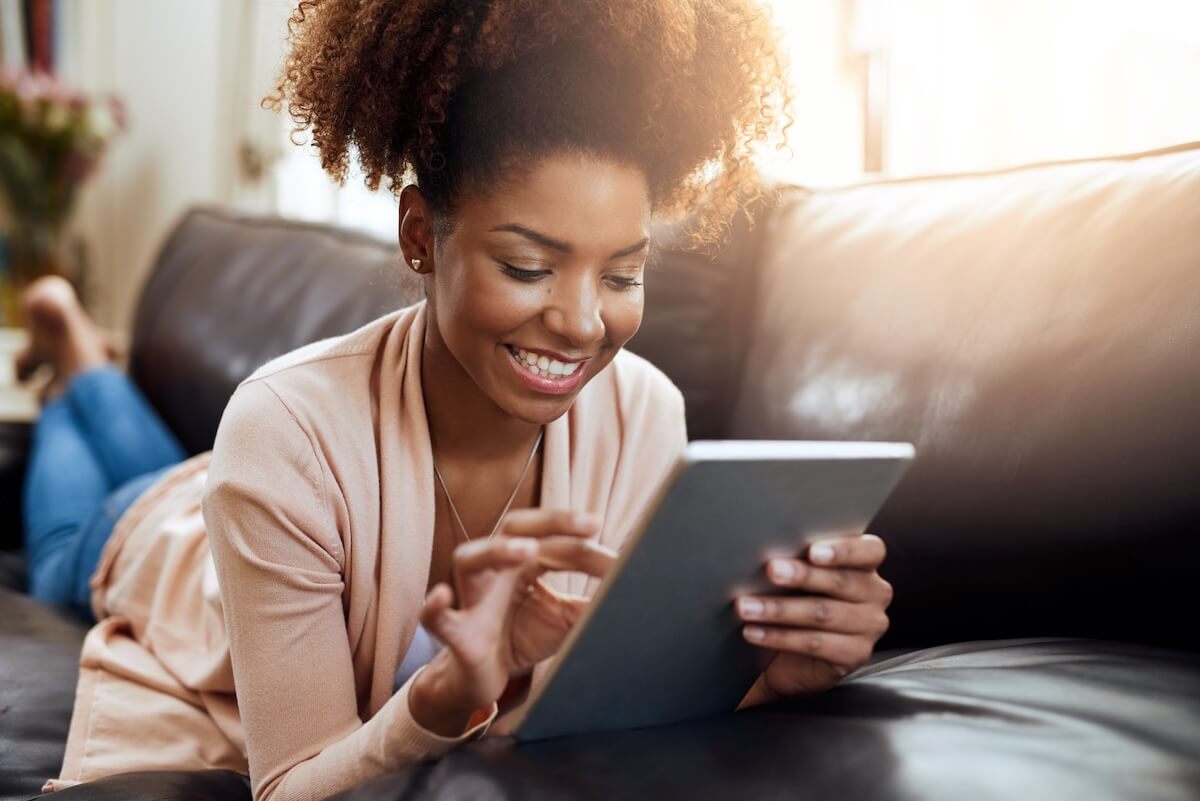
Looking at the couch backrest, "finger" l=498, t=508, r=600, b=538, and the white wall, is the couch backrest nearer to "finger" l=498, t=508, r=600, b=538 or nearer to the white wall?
"finger" l=498, t=508, r=600, b=538

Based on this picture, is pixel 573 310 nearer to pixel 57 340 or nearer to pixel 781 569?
pixel 781 569

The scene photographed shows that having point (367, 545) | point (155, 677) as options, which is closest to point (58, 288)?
point (155, 677)

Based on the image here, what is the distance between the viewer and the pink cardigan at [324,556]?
90 cm

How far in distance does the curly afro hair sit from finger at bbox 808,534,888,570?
0.34 metres

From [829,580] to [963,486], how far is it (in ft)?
0.96

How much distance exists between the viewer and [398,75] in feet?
2.95

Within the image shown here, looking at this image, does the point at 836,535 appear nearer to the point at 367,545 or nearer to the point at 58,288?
the point at 367,545

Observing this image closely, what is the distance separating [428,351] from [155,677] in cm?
52

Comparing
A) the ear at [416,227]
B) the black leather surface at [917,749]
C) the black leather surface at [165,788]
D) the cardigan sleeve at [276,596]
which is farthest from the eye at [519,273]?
the black leather surface at [165,788]

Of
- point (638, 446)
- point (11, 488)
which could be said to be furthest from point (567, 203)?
point (11, 488)

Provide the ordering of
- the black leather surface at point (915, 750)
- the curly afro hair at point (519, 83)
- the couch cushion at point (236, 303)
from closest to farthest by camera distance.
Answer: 1. the black leather surface at point (915, 750)
2. the curly afro hair at point (519, 83)
3. the couch cushion at point (236, 303)

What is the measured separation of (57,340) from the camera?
89.3 inches

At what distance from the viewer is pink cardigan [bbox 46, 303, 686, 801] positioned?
90 centimetres

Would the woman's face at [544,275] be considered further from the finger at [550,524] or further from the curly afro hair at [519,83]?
the finger at [550,524]
